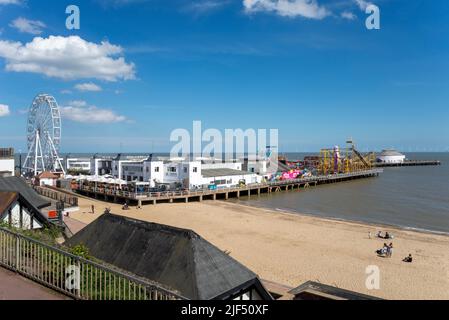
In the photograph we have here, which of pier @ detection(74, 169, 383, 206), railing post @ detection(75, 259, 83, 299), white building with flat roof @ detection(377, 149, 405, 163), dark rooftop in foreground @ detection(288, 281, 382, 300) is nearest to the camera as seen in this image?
railing post @ detection(75, 259, 83, 299)

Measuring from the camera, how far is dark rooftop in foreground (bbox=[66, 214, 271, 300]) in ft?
24.0

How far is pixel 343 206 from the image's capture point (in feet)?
142

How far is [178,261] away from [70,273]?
8.31ft

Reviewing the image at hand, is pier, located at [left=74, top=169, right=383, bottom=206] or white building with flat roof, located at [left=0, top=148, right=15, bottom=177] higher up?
white building with flat roof, located at [left=0, top=148, right=15, bottom=177]

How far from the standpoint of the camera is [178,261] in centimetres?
786

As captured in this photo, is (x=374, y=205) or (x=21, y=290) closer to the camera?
(x=21, y=290)

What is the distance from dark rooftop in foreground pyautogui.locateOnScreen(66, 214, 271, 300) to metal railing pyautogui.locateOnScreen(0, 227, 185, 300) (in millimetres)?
1750

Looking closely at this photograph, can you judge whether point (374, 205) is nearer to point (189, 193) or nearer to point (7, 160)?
point (189, 193)

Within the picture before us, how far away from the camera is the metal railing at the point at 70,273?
544cm

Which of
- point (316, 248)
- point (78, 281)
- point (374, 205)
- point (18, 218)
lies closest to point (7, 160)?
point (18, 218)

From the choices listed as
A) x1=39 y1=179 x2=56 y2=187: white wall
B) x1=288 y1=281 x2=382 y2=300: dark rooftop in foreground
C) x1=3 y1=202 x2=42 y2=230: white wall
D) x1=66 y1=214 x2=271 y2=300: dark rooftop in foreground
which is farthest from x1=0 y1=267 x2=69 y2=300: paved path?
x1=39 y1=179 x2=56 y2=187: white wall

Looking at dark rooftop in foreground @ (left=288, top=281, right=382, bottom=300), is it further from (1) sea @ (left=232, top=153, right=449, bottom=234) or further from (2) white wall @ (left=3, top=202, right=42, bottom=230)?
(1) sea @ (left=232, top=153, right=449, bottom=234)

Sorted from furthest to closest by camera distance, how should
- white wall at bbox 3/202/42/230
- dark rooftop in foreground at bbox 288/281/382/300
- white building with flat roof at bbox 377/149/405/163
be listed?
white building with flat roof at bbox 377/149/405/163, white wall at bbox 3/202/42/230, dark rooftop in foreground at bbox 288/281/382/300

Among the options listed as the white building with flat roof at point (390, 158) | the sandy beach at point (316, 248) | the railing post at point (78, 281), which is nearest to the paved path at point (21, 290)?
the railing post at point (78, 281)
